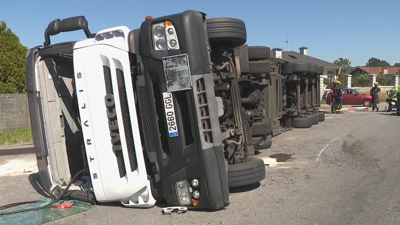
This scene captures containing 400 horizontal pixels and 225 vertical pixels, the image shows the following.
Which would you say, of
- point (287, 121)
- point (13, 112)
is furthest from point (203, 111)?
point (13, 112)

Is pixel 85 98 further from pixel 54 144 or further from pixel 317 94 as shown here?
pixel 317 94

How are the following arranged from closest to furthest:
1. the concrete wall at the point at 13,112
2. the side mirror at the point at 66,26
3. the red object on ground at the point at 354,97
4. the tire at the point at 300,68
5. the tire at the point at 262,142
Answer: the side mirror at the point at 66,26, the tire at the point at 262,142, the tire at the point at 300,68, the concrete wall at the point at 13,112, the red object on ground at the point at 354,97

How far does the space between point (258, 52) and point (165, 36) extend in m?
3.72

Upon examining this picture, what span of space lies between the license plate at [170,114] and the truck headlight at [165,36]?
50 cm

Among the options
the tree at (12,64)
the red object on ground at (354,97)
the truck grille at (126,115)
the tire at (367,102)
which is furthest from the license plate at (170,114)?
the red object on ground at (354,97)

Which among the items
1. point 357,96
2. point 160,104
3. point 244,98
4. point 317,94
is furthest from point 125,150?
point 357,96

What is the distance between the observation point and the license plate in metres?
4.10

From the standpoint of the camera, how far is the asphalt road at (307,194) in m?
4.08

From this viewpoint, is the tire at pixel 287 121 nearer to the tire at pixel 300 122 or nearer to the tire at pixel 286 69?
the tire at pixel 300 122

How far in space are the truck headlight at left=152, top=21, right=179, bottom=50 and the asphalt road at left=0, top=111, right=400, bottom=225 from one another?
1847mm

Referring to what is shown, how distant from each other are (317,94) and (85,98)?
11671 millimetres

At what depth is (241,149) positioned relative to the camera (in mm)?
5348

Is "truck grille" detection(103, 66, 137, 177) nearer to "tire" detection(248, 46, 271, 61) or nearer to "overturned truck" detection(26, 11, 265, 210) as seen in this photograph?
"overturned truck" detection(26, 11, 265, 210)

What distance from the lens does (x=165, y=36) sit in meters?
4.03
